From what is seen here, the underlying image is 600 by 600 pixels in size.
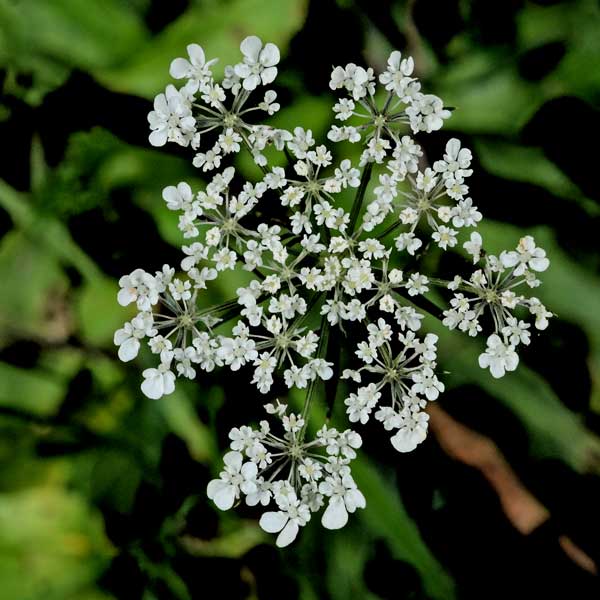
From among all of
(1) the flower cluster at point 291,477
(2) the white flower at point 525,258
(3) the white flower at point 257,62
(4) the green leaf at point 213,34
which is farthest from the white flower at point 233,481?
(4) the green leaf at point 213,34

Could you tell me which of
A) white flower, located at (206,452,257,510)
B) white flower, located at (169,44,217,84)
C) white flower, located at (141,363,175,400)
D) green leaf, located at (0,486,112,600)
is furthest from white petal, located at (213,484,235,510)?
white flower, located at (169,44,217,84)

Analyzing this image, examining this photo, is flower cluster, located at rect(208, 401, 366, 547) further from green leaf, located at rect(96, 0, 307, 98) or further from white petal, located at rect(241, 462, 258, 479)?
green leaf, located at rect(96, 0, 307, 98)

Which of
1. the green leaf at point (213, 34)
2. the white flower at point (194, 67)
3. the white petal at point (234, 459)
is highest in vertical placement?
the green leaf at point (213, 34)

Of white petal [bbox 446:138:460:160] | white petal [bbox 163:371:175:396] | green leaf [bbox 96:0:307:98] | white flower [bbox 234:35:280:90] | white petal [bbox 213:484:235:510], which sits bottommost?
white petal [bbox 213:484:235:510]

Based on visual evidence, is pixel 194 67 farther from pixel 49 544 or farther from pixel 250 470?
pixel 49 544

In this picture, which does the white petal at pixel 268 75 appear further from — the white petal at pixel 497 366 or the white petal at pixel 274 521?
the white petal at pixel 274 521

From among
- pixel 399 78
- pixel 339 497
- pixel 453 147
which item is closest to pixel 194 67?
pixel 399 78

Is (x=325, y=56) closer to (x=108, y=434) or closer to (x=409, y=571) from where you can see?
(x=108, y=434)
